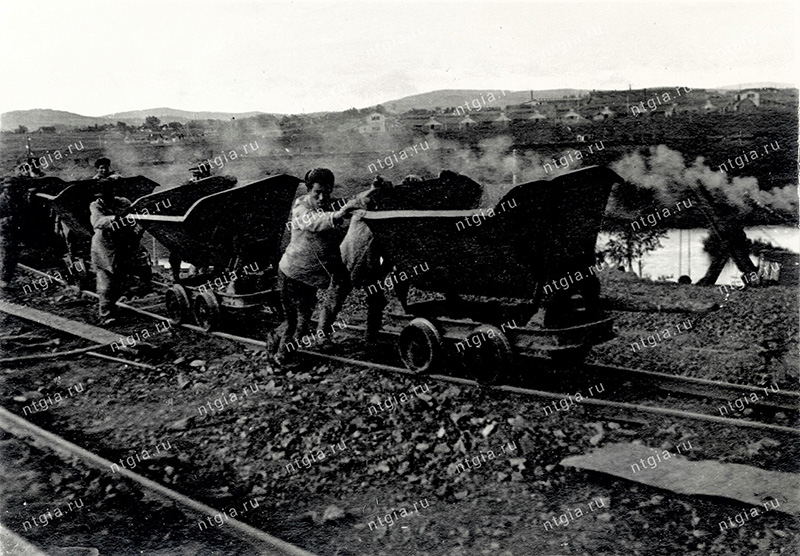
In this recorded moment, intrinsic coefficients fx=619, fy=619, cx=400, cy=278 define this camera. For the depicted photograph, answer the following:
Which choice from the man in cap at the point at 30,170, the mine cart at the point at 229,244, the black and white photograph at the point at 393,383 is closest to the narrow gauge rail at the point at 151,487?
the black and white photograph at the point at 393,383

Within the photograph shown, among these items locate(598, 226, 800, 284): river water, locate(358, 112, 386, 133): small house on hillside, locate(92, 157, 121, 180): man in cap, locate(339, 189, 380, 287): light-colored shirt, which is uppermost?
locate(358, 112, 386, 133): small house on hillside

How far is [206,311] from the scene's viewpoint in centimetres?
734

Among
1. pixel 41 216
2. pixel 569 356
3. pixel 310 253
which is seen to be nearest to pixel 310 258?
pixel 310 253

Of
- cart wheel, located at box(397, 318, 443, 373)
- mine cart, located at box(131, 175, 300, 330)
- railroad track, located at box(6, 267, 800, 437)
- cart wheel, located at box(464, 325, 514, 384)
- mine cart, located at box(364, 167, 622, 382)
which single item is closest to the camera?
railroad track, located at box(6, 267, 800, 437)

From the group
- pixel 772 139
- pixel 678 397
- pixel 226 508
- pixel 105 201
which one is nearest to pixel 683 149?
pixel 772 139

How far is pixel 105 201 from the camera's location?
8.05 metres

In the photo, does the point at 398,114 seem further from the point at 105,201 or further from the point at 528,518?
the point at 528,518

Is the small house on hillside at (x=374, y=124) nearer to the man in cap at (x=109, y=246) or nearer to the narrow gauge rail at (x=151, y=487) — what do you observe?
the man in cap at (x=109, y=246)

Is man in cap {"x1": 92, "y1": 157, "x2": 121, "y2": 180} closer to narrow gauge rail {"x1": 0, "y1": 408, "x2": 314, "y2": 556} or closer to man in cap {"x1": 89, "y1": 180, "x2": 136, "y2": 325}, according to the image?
man in cap {"x1": 89, "y1": 180, "x2": 136, "y2": 325}

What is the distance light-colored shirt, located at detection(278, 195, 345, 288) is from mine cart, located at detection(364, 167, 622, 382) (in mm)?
543

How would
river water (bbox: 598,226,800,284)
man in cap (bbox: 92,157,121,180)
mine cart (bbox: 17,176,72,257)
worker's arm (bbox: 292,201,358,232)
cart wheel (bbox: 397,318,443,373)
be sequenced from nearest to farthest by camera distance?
cart wheel (bbox: 397,318,443,373), worker's arm (bbox: 292,201,358,232), man in cap (bbox: 92,157,121,180), mine cart (bbox: 17,176,72,257), river water (bbox: 598,226,800,284)

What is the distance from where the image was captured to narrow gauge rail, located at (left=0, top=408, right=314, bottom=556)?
3.24 m

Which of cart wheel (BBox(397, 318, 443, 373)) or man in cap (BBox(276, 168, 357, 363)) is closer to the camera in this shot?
cart wheel (BBox(397, 318, 443, 373))

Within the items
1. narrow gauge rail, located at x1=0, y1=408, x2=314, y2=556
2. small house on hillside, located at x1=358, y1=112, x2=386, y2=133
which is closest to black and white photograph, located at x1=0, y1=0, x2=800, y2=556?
narrow gauge rail, located at x1=0, y1=408, x2=314, y2=556
